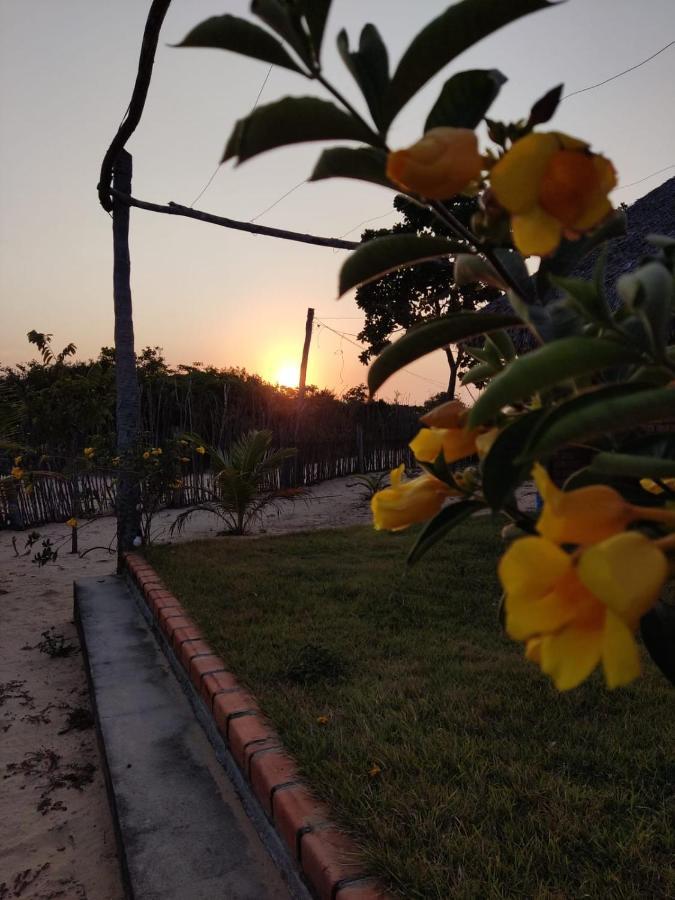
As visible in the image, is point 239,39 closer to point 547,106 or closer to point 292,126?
point 292,126

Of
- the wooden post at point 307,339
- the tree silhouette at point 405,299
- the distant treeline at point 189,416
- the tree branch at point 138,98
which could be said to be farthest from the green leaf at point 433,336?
the tree silhouette at point 405,299

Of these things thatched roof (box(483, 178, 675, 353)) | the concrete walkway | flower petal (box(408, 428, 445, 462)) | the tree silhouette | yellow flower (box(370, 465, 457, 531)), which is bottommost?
the concrete walkway

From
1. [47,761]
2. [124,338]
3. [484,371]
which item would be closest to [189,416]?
[124,338]

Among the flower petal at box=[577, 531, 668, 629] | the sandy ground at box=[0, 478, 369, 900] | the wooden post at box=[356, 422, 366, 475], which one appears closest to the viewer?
the flower petal at box=[577, 531, 668, 629]

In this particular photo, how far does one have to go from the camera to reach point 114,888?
187cm

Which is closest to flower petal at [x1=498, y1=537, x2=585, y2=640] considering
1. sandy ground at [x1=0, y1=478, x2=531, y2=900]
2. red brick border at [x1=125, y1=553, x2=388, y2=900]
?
red brick border at [x1=125, y1=553, x2=388, y2=900]

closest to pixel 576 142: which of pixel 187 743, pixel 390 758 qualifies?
pixel 390 758

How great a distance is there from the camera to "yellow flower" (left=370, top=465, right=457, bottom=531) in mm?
469

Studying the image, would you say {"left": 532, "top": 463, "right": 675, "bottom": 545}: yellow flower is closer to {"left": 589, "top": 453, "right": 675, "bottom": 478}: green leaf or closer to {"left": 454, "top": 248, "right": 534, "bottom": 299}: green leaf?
{"left": 589, "top": 453, "right": 675, "bottom": 478}: green leaf

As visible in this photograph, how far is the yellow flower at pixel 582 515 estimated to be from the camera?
11.9 inches

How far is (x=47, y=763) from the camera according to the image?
2.56 metres

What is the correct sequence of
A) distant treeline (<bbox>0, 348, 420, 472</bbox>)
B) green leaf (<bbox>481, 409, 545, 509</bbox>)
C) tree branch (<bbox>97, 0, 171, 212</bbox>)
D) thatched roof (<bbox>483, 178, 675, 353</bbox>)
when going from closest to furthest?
green leaf (<bbox>481, 409, 545, 509</bbox>) < tree branch (<bbox>97, 0, 171, 212</bbox>) < thatched roof (<bbox>483, 178, 675, 353</bbox>) < distant treeline (<bbox>0, 348, 420, 472</bbox>)

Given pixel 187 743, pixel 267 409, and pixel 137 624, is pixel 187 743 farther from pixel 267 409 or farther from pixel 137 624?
pixel 267 409

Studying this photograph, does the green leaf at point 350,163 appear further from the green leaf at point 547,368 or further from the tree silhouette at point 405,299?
the tree silhouette at point 405,299
